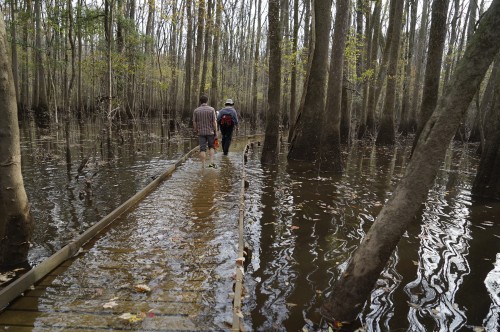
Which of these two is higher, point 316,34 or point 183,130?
point 316,34

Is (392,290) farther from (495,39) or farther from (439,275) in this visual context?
(495,39)

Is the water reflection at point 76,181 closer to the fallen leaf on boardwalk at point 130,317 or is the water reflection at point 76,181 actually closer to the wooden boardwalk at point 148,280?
the wooden boardwalk at point 148,280

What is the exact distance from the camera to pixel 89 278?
3.85m

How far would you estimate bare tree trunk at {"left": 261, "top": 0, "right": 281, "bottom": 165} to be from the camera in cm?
960

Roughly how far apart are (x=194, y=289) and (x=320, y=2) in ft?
31.7

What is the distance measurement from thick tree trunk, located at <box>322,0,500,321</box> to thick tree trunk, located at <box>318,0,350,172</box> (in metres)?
7.12

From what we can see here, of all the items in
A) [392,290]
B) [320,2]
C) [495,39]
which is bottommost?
[392,290]

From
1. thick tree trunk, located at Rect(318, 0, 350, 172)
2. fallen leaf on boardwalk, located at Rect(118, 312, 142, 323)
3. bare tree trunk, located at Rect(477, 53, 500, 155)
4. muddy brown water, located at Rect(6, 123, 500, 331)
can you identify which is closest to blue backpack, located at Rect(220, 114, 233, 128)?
muddy brown water, located at Rect(6, 123, 500, 331)

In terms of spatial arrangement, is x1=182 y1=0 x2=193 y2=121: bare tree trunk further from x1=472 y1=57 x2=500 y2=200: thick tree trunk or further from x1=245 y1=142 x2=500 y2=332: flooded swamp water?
x1=472 y1=57 x2=500 y2=200: thick tree trunk

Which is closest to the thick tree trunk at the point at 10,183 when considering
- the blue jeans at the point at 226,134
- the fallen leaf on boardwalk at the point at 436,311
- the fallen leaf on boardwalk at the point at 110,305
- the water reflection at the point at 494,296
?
the fallen leaf on boardwalk at the point at 110,305

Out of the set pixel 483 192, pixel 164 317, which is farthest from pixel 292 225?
pixel 483 192

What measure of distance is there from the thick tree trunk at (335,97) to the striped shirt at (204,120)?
3137 millimetres

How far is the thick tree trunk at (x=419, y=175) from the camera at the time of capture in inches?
111

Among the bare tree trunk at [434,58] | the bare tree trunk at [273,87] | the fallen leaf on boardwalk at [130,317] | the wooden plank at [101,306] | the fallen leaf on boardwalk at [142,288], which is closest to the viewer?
the fallen leaf on boardwalk at [130,317]
